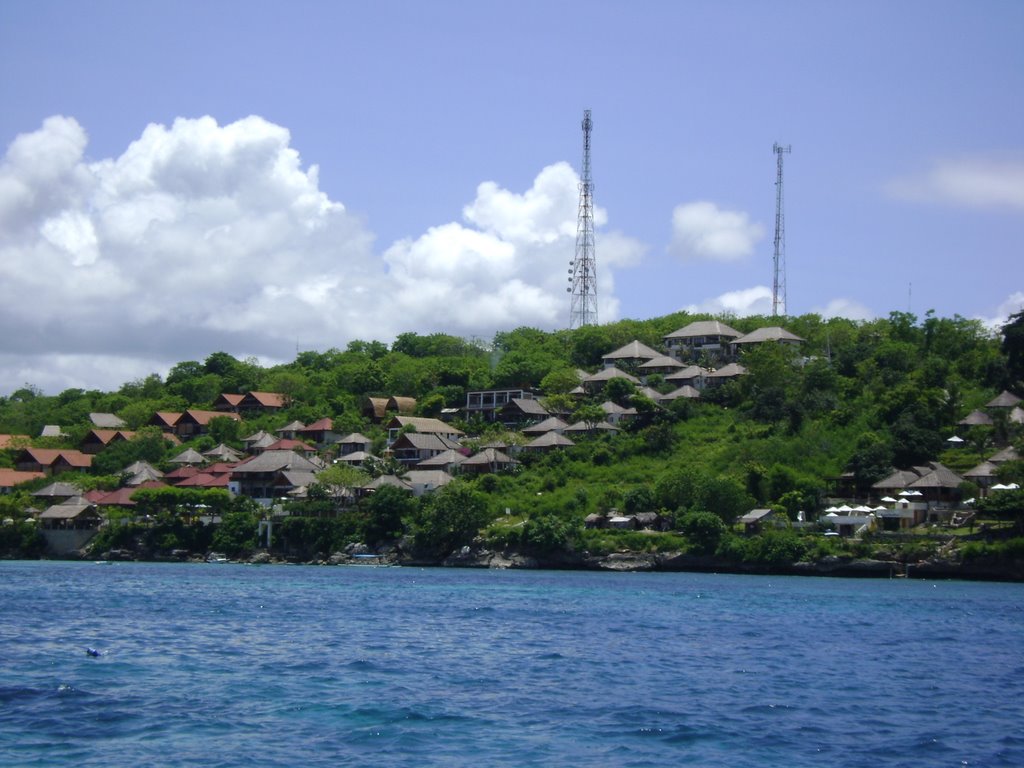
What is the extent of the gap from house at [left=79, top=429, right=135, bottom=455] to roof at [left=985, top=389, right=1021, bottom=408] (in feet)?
216

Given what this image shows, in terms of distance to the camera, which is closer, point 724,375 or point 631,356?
point 724,375

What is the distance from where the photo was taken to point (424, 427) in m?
91.3

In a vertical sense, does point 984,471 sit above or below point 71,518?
above

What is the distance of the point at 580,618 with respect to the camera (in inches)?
1415

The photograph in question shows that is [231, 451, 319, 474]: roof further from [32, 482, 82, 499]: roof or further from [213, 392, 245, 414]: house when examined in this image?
[213, 392, 245, 414]: house

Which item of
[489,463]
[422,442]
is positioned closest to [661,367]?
[489,463]

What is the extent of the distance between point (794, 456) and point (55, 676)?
54.7 meters

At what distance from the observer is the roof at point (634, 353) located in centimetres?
9900

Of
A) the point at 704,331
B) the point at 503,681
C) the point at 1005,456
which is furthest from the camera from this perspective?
the point at 704,331

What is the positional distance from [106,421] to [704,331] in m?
52.8

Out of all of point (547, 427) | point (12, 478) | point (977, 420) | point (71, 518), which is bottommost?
point (71, 518)

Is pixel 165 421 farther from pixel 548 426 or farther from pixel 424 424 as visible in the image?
pixel 548 426

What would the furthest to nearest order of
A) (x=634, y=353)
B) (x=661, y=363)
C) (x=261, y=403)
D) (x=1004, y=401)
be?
(x=261, y=403), (x=634, y=353), (x=661, y=363), (x=1004, y=401)

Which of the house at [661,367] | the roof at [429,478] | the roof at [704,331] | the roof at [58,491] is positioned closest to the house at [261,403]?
the roof at [58,491]
